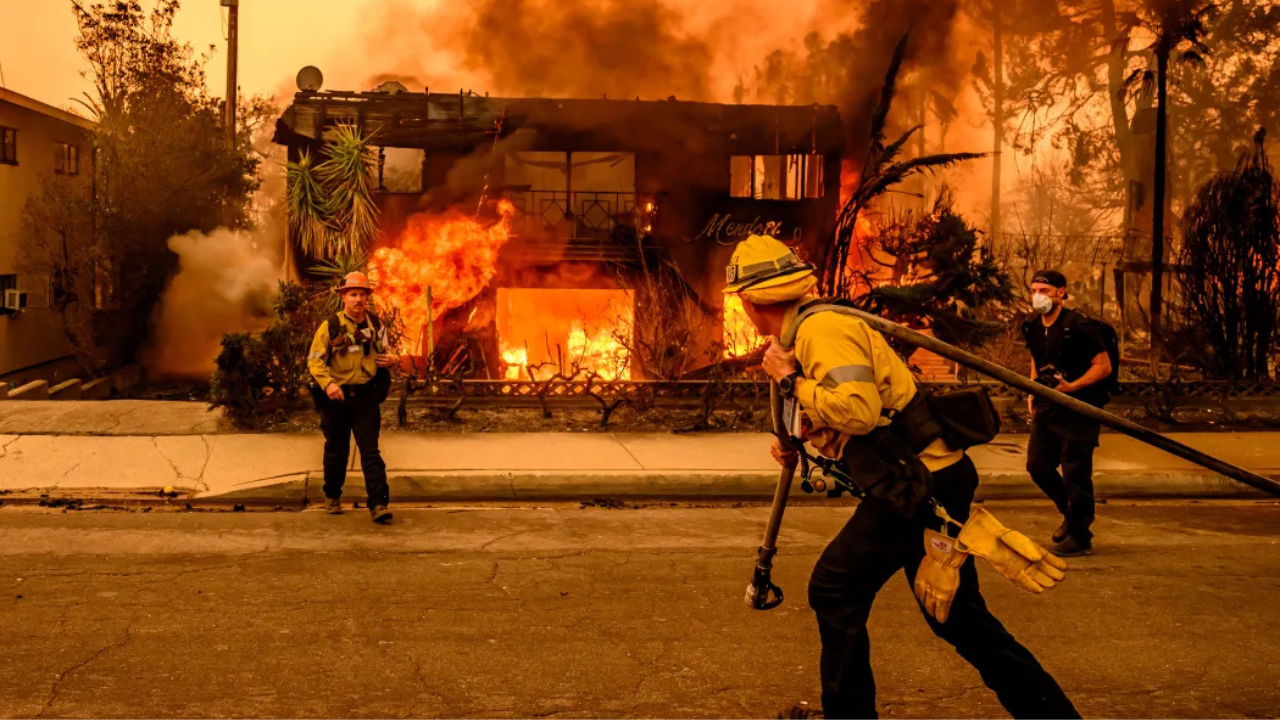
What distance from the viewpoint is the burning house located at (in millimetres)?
17891

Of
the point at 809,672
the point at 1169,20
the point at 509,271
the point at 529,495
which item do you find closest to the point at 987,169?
the point at 1169,20

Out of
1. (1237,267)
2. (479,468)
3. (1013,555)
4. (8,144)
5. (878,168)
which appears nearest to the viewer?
(1013,555)

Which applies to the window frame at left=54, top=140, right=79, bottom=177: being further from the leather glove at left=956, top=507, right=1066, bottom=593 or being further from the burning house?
the leather glove at left=956, top=507, right=1066, bottom=593

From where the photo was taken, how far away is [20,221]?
21.2m

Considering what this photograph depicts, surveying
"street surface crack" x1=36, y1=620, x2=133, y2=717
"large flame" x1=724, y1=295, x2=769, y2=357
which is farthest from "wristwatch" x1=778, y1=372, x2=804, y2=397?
"large flame" x1=724, y1=295, x2=769, y2=357

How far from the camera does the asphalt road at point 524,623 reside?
4.57 metres

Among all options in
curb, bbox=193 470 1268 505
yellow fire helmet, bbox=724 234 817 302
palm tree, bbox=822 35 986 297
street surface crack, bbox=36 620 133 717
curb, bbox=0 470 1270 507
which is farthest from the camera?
palm tree, bbox=822 35 986 297

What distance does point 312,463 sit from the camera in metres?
9.30

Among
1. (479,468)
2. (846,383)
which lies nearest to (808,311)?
(846,383)

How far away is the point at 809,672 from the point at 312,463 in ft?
18.0

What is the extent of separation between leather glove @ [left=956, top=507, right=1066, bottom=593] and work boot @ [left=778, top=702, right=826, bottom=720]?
948 millimetres

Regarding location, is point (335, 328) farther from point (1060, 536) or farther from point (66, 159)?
point (66, 159)

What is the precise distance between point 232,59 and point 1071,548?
836 inches

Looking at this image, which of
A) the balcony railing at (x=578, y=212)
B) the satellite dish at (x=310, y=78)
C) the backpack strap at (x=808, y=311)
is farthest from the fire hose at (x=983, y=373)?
the satellite dish at (x=310, y=78)
